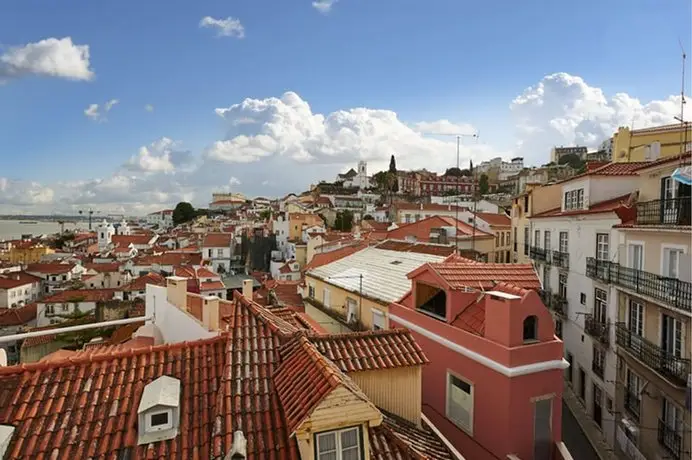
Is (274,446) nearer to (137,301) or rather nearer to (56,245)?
(137,301)

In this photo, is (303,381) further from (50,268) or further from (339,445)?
(50,268)

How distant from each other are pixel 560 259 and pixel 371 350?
17.4 meters

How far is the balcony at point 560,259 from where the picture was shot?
20.3 m

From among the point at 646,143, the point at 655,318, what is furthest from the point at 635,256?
the point at 646,143

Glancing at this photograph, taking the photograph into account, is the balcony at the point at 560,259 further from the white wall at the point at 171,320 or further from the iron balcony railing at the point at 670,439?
the white wall at the point at 171,320

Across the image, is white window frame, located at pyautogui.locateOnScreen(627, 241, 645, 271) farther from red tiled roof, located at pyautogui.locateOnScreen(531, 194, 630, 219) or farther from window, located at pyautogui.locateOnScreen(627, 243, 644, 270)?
red tiled roof, located at pyautogui.locateOnScreen(531, 194, 630, 219)

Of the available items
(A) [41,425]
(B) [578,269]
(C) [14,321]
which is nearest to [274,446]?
(A) [41,425]

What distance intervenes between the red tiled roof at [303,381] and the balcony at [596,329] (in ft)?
50.4

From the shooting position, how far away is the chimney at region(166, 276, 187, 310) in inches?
433

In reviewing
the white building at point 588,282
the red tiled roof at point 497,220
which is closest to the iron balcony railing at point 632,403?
the white building at point 588,282

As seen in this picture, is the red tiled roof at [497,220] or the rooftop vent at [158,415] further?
the red tiled roof at [497,220]

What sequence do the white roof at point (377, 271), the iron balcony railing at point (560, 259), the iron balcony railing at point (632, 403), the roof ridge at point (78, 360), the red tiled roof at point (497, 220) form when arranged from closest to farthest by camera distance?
1. the roof ridge at point (78, 360)
2. the white roof at point (377, 271)
3. the iron balcony railing at point (632, 403)
4. the iron balcony railing at point (560, 259)
5. the red tiled roof at point (497, 220)

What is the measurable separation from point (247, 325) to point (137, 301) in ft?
118

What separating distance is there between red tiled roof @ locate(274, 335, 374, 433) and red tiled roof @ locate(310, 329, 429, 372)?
73cm
